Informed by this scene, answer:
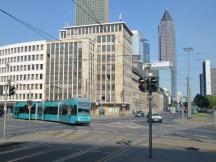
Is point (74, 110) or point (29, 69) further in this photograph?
point (29, 69)

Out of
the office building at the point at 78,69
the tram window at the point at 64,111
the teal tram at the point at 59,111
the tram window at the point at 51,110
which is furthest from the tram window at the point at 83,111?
the office building at the point at 78,69

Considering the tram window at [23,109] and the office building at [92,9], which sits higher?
the office building at [92,9]

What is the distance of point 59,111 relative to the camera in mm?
46781

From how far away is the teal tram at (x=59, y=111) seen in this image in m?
41.4

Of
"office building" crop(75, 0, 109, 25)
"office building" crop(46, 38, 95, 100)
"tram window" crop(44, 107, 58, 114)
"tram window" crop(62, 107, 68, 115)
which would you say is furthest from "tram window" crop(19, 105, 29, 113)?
"office building" crop(46, 38, 95, 100)

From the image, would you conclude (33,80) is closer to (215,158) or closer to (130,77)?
(130,77)

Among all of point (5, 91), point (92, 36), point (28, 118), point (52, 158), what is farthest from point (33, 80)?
point (52, 158)

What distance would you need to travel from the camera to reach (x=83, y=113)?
41781mm

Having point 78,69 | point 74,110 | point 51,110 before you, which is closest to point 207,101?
point 78,69

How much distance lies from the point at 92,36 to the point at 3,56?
3365 cm

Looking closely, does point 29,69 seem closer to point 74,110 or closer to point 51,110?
point 51,110

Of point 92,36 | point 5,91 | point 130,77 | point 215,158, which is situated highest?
point 92,36

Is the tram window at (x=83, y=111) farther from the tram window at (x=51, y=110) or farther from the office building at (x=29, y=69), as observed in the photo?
the office building at (x=29, y=69)

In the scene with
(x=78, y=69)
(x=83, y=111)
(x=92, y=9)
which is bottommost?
(x=83, y=111)
